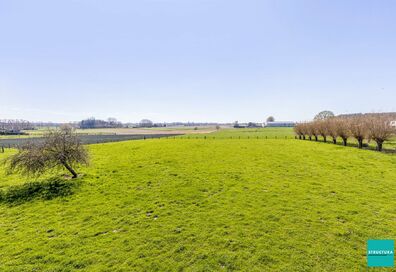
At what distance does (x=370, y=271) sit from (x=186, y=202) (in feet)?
23.6

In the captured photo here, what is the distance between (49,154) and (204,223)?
38.9 ft

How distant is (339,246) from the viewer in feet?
19.4

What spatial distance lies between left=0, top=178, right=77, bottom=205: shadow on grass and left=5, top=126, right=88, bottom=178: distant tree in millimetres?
980


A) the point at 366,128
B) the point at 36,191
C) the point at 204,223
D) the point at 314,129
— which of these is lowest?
the point at 204,223

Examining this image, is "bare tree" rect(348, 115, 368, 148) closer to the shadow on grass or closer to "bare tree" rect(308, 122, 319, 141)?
"bare tree" rect(308, 122, 319, 141)

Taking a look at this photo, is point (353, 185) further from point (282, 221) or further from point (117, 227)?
point (117, 227)

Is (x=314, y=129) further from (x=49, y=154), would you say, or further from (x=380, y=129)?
(x=49, y=154)

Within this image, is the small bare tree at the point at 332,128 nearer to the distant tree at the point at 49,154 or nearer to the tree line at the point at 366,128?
the tree line at the point at 366,128

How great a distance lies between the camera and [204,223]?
7.54 m

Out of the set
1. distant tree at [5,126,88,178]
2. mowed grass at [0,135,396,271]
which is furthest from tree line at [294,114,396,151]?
distant tree at [5,126,88,178]

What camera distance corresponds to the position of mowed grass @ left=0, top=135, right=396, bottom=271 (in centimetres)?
555

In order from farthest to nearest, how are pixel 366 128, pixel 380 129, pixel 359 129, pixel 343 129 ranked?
pixel 343 129, pixel 359 129, pixel 366 128, pixel 380 129

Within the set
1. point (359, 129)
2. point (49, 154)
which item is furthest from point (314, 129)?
point (49, 154)

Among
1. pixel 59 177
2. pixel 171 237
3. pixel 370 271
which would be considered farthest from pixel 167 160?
pixel 370 271
